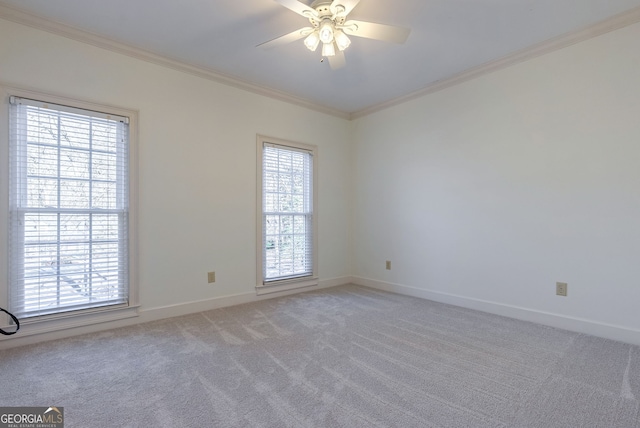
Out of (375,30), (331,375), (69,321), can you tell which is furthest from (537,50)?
(69,321)

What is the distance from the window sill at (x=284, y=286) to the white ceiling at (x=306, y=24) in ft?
8.20

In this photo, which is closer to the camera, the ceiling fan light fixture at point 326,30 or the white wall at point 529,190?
the ceiling fan light fixture at point 326,30

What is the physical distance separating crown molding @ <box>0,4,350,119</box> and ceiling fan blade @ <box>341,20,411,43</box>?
1758 millimetres

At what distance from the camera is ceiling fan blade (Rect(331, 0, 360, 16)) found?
2014 mm

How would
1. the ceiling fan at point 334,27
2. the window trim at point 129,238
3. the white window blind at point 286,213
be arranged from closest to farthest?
1. the ceiling fan at point 334,27
2. the window trim at point 129,238
3. the white window blind at point 286,213

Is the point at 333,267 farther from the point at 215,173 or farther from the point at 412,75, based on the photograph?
the point at 412,75

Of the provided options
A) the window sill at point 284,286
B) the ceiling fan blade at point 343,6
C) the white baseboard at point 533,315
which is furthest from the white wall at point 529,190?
the ceiling fan blade at point 343,6

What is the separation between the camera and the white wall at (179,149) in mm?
2594

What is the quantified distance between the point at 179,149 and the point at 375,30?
2218mm

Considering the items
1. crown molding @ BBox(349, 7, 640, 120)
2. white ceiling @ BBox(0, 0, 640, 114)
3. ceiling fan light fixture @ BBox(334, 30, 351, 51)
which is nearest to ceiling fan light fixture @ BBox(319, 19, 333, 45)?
ceiling fan light fixture @ BBox(334, 30, 351, 51)

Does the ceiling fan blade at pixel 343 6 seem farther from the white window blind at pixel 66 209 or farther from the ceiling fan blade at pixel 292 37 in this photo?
the white window blind at pixel 66 209

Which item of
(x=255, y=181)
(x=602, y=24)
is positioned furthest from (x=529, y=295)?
(x=255, y=181)

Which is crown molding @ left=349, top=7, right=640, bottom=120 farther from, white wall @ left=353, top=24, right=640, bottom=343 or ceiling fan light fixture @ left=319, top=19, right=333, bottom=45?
ceiling fan light fixture @ left=319, top=19, right=333, bottom=45

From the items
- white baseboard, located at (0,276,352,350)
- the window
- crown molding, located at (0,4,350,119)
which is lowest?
white baseboard, located at (0,276,352,350)
